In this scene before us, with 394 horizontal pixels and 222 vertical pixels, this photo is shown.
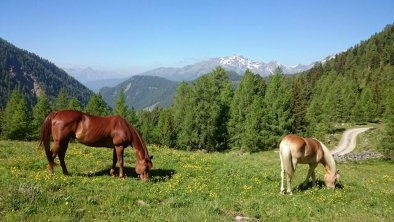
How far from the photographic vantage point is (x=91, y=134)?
14602 mm

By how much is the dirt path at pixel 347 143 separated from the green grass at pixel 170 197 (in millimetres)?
52636

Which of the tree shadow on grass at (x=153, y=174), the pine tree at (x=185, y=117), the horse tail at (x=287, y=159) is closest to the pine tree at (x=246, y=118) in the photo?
the pine tree at (x=185, y=117)

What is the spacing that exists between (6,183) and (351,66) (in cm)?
19613

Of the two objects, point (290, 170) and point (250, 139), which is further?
point (250, 139)

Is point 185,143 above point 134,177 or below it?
below

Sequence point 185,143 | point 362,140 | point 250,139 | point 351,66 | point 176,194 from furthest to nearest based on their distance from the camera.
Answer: point 351,66
point 362,140
point 185,143
point 250,139
point 176,194

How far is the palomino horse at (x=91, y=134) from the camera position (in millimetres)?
14258

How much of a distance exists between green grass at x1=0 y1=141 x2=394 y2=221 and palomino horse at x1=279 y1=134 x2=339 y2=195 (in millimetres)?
885

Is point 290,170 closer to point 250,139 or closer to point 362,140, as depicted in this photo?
point 250,139

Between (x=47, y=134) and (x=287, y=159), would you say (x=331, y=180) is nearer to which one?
(x=287, y=159)

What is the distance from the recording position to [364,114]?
99688 millimetres

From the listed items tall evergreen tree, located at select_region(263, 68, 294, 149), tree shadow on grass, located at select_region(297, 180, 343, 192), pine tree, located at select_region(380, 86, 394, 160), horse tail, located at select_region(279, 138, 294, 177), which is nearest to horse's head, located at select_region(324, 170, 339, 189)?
tree shadow on grass, located at select_region(297, 180, 343, 192)

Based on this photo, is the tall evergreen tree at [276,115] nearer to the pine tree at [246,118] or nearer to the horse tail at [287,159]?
the pine tree at [246,118]

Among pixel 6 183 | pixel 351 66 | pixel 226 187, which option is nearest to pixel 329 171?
pixel 226 187
